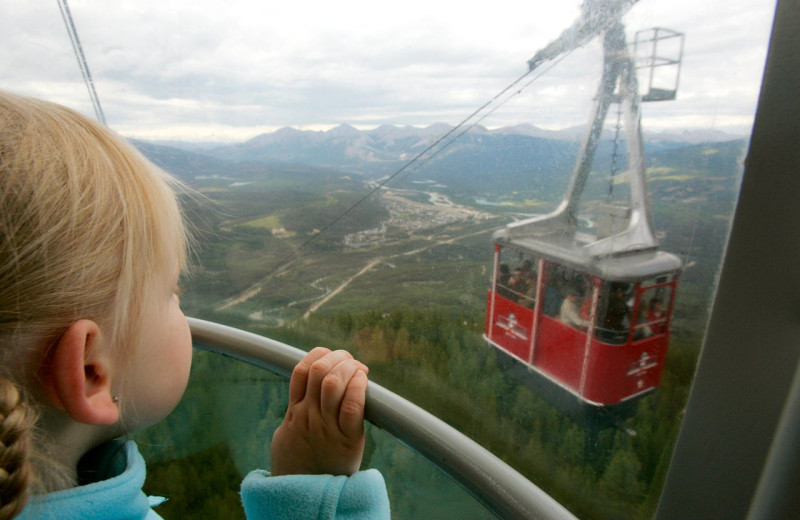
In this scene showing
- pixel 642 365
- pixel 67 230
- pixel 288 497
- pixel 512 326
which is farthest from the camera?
pixel 512 326

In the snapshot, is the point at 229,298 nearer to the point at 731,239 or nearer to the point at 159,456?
the point at 159,456

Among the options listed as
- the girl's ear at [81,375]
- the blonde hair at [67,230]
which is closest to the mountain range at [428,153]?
the blonde hair at [67,230]

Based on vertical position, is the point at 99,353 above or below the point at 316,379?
above

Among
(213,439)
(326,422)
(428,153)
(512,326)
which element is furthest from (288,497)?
(213,439)

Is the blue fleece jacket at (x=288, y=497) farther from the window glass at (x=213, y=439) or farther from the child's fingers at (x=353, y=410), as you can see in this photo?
the window glass at (x=213, y=439)

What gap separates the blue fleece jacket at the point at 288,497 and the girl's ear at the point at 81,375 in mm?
129

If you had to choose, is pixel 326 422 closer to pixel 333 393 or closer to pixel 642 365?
pixel 333 393

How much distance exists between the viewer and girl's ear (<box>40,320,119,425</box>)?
519 millimetres

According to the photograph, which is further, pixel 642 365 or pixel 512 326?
pixel 512 326

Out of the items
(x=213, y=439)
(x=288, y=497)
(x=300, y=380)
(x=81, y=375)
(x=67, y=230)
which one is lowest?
(x=213, y=439)

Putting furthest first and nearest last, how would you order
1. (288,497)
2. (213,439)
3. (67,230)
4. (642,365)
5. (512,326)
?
(213,439) → (512,326) → (642,365) → (288,497) → (67,230)

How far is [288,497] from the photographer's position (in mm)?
663

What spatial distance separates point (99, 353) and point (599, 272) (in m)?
0.81

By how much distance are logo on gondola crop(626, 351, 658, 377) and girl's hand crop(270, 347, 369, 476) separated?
1.73ft
